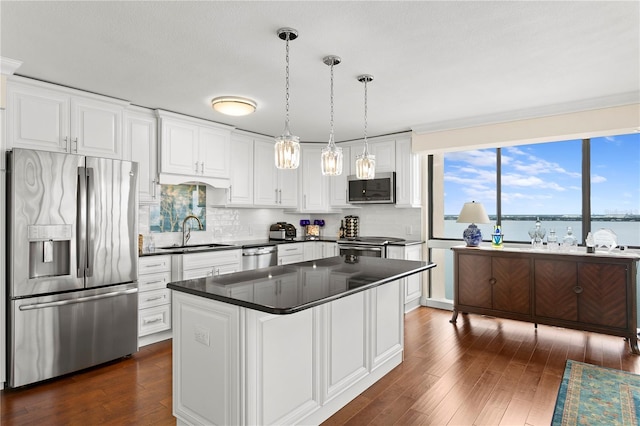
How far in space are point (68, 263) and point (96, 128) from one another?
1318 millimetres

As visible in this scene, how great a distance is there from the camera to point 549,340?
12.5 feet

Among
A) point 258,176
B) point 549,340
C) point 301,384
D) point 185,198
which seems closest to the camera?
point 301,384

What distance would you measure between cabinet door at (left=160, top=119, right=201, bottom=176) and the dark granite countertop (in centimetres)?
215

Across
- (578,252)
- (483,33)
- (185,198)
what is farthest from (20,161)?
(578,252)

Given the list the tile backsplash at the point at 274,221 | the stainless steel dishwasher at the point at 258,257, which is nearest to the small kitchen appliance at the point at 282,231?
the tile backsplash at the point at 274,221

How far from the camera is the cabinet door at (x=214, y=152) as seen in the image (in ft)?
14.6

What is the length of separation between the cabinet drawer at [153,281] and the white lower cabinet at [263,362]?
1.65 meters

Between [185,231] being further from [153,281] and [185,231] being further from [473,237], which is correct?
[473,237]

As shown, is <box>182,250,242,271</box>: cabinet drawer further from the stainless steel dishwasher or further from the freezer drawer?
the freezer drawer

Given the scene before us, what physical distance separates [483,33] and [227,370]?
256 cm

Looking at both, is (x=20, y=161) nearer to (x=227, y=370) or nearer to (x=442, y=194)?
(x=227, y=370)

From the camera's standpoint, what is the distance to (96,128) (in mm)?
3488

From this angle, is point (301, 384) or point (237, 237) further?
point (237, 237)

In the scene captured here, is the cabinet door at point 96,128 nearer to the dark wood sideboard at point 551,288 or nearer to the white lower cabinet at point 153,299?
the white lower cabinet at point 153,299
